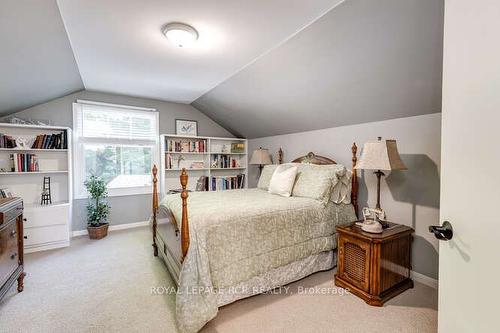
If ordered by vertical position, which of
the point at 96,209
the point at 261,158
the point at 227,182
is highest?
the point at 261,158

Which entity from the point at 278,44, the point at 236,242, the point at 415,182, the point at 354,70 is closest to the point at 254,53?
the point at 278,44

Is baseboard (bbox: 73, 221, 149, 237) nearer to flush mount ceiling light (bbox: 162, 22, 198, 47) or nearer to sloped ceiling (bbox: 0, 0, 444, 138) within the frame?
sloped ceiling (bbox: 0, 0, 444, 138)

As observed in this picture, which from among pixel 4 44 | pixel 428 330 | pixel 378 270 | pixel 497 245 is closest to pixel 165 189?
pixel 4 44

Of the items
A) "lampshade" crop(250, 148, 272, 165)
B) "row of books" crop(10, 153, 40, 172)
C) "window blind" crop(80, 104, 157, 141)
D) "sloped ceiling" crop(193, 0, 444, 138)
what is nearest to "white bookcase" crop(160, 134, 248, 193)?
"window blind" crop(80, 104, 157, 141)

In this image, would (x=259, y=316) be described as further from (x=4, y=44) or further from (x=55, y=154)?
(x=55, y=154)

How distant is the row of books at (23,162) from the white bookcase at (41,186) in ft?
0.17

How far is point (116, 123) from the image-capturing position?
3.98 meters

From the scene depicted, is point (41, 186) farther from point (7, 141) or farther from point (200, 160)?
point (200, 160)

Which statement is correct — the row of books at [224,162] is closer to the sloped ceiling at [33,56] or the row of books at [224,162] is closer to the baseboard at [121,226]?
the baseboard at [121,226]

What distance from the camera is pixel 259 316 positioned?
72.1 inches

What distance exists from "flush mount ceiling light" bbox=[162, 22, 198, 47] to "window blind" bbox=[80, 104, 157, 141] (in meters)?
2.35

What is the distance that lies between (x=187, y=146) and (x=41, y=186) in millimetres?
2217

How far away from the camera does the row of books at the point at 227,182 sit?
461 cm

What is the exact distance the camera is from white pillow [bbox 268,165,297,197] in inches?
111
